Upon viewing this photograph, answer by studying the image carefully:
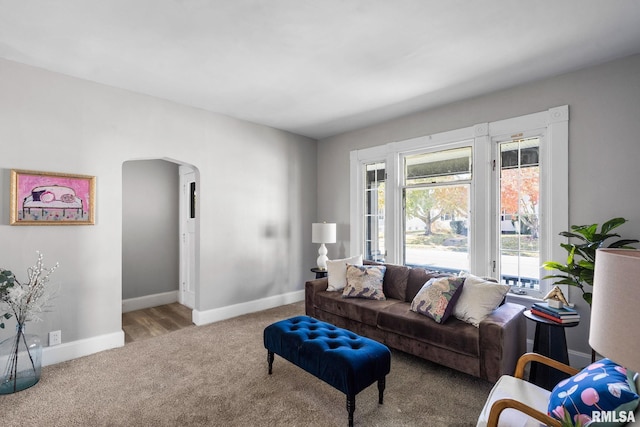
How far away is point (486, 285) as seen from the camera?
9.11ft

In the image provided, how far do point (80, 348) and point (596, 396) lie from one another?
3994 millimetres

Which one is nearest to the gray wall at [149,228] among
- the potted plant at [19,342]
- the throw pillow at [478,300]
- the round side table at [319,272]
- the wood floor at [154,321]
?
the wood floor at [154,321]

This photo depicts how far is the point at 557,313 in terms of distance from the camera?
8.02 ft

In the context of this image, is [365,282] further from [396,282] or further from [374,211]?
[374,211]

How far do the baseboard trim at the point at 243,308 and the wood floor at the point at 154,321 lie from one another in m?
0.19

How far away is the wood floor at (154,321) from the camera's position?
3740 mm

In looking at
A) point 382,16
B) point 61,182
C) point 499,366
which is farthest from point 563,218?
point 61,182

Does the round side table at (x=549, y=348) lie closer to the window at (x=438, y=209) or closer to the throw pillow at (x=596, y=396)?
the throw pillow at (x=596, y=396)

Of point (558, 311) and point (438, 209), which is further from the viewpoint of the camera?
point (438, 209)

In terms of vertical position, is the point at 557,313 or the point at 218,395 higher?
the point at 557,313

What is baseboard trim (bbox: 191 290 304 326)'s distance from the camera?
13.3 feet

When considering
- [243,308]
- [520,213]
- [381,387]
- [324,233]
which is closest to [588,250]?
[520,213]

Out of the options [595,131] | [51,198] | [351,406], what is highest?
[595,131]

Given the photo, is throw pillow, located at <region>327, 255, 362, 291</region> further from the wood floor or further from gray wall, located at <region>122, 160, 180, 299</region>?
gray wall, located at <region>122, 160, 180, 299</region>
